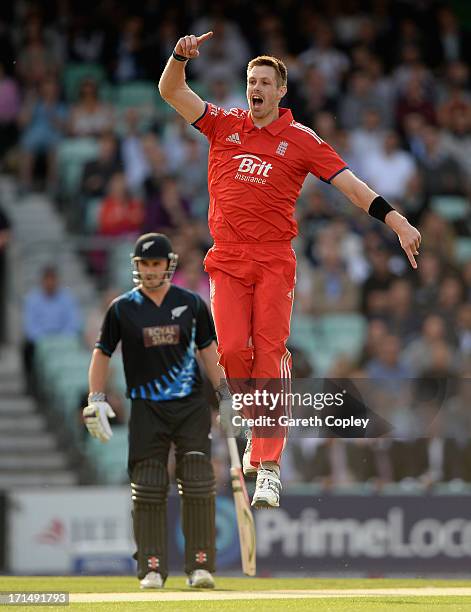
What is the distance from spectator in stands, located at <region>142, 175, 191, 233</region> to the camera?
17.0 m

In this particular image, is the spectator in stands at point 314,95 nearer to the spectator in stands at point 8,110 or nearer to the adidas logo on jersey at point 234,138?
the spectator in stands at point 8,110

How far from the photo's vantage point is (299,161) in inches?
393

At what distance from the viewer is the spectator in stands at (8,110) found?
18672 mm

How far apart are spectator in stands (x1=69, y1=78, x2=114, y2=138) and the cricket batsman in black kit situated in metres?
7.17

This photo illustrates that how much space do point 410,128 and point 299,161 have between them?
9.38 metres

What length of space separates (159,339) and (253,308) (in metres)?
1.49

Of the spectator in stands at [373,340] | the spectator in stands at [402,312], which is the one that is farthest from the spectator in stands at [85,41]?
the spectator in stands at [373,340]

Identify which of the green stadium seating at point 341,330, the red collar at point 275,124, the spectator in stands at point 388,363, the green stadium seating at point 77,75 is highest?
the green stadium seating at point 77,75

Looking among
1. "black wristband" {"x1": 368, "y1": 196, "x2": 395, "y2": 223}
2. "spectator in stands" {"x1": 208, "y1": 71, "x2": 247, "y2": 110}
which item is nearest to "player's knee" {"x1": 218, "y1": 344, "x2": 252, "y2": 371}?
"black wristband" {"x1": 368, "y1": 196, "x2": 395, "y2": 223}

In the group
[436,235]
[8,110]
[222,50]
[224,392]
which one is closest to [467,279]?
[436,235]

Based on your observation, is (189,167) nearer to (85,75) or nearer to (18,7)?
(85,75)

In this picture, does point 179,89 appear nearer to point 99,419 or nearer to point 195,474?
point 99,419

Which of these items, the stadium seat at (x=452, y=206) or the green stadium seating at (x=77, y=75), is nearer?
the stadium seat at (x=452, y=206)

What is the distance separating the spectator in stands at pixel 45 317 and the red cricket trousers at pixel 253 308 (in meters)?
6.54
